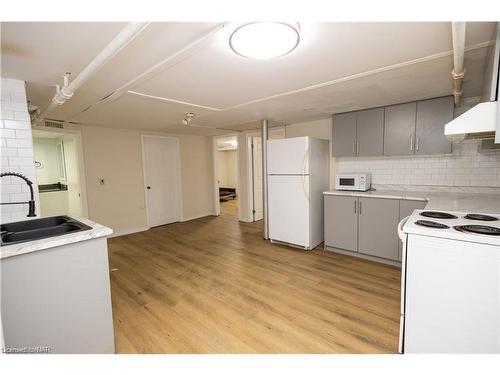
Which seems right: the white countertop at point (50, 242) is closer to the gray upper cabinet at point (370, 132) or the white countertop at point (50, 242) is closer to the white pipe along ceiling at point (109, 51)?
the white pipe along ceiling at point (109, 51)

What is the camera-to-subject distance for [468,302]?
1.33m

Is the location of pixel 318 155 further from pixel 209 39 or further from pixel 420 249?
pixel 209 39

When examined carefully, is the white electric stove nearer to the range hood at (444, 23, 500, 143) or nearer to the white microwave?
the range hood at (444, 23, 500, 143)

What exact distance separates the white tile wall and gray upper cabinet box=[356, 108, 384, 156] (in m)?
3.94

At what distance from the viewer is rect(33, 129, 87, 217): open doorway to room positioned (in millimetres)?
4117

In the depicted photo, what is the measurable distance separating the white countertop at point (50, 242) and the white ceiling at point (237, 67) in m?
1.24

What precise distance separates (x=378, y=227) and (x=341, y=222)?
49 cm

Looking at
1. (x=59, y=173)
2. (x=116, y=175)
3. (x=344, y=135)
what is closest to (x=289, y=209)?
(x=344, y=135)

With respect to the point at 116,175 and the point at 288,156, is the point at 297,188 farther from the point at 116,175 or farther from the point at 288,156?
the point at 116,175

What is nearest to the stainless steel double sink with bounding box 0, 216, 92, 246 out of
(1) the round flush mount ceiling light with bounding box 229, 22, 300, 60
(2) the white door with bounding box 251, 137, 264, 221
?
(1) the round flush mount ceiling light with bounding box 229, 22, 300, 60

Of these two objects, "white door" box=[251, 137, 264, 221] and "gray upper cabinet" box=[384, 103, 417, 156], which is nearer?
"gray upper cabinet" box=[384, 103, 417, 156]

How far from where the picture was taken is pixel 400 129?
10.3ft
